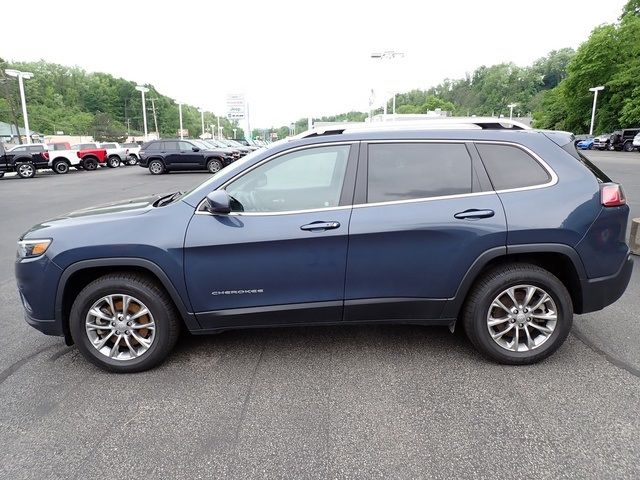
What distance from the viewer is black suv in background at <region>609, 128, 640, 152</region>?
3850cm

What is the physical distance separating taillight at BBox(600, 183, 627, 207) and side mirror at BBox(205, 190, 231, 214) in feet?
8.84

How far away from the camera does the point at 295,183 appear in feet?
11.7

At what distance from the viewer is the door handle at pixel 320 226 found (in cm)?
320

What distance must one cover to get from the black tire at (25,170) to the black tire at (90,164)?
5.05m

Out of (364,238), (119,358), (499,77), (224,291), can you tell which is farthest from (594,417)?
(499,77)

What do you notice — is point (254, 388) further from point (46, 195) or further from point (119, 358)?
point (46, 195)

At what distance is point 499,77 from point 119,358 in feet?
464

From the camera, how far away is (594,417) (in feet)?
9.12

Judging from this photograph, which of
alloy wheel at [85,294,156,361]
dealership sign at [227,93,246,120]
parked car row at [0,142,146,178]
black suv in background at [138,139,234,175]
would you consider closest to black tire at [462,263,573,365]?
alloy wheel at [85,294,156,361]

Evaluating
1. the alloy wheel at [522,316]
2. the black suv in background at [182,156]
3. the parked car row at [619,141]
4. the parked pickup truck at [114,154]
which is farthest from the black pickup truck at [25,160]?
the parked car row at [619,141]

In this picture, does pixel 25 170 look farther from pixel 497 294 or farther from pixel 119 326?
pixel 497 294

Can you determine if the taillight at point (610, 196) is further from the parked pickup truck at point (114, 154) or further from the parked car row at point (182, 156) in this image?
the parked pickup truck at point (114, 154)

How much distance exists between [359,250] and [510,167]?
1294 mm

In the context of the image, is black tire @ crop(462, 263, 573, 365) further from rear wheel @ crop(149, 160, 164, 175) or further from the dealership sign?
the dealership sign
